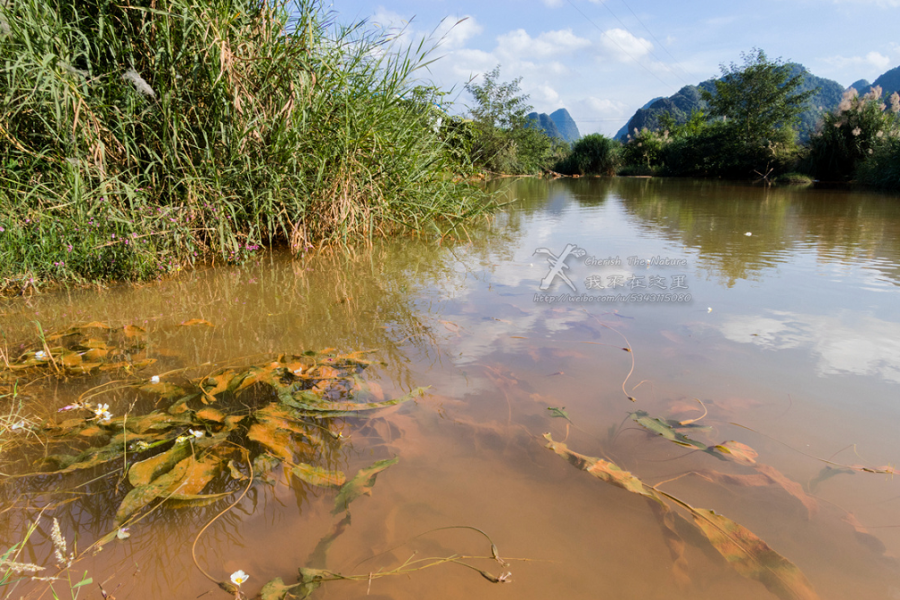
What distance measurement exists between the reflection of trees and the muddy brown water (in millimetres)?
408

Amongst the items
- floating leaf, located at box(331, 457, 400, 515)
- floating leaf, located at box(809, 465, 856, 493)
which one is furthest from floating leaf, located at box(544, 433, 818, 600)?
floating leaf, located at box(331, 457, 400, 515)

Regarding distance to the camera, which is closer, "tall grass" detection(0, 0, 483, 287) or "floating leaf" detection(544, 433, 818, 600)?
"floating leaf" detection(544, 433, 818, 600)

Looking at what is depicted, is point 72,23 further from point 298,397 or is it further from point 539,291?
point 539,291

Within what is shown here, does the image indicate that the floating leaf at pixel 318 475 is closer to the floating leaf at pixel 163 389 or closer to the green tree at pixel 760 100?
the floating leaf at pixel 163 389

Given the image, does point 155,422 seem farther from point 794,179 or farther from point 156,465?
point 794,179

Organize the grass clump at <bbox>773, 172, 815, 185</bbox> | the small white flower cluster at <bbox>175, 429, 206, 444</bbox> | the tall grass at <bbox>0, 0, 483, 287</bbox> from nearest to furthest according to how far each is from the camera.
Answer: the small white flower cluster at <bbox>175, 429, 206, 444</bbox> → the tall grass at <bbox>0, 0, 483, 287</bbox> → the grass clump at <bbox>773, 172, 815, 185</bbox>

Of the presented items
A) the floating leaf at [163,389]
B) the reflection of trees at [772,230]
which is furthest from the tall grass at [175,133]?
the reflection of trees at [772,230]

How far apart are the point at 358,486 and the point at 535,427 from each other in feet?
1.62

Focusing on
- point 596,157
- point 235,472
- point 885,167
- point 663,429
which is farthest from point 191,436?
point 596,157

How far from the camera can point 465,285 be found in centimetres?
272

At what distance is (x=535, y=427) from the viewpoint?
126cm

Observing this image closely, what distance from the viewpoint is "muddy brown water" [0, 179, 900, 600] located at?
85 centimetres

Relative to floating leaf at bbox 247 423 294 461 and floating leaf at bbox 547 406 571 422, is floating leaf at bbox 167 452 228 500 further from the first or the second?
floating leaf at bbox 547 406 571 422

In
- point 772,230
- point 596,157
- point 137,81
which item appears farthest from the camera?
point 596,157
